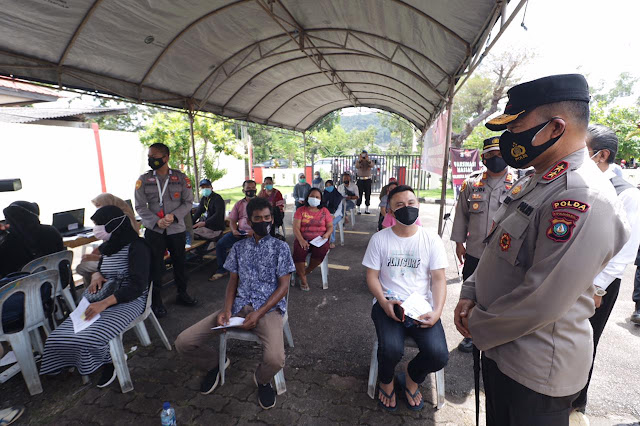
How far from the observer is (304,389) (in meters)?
2.50

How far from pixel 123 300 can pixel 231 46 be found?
4.44 meters

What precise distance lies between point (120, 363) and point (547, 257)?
3.03m

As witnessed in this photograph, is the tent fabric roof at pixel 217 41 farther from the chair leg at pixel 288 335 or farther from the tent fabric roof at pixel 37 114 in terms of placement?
the tent fabric roof at pixel 37 114

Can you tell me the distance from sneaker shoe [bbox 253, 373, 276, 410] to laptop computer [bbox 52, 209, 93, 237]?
407 centimetres

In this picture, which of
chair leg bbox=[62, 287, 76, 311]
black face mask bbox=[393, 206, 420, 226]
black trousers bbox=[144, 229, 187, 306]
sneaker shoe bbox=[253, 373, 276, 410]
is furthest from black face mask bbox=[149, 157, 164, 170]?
black face mask bbox=[393, 206, 420, 226]

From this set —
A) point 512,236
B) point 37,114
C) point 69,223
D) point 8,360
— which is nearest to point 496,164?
point 512,236

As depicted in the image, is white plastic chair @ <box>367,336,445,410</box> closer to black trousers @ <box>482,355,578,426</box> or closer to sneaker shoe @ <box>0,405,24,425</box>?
black trousers @ <box>482,355,578,426</box>

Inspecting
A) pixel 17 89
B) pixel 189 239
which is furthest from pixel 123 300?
pixel 17 89

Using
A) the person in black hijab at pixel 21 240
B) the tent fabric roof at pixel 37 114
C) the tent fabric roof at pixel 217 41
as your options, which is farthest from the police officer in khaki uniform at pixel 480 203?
the tent fabric roof at pixel 37 114

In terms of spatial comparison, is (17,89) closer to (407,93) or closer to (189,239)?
(189,239)

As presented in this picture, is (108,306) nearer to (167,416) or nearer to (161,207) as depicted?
(167,416)

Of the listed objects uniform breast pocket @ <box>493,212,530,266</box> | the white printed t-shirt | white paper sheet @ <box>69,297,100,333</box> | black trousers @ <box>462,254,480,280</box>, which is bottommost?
white paper sheet @ <box>69,297,100,333</box>

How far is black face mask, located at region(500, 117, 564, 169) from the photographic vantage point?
1.14m

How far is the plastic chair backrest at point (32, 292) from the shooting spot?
7.76 feet
